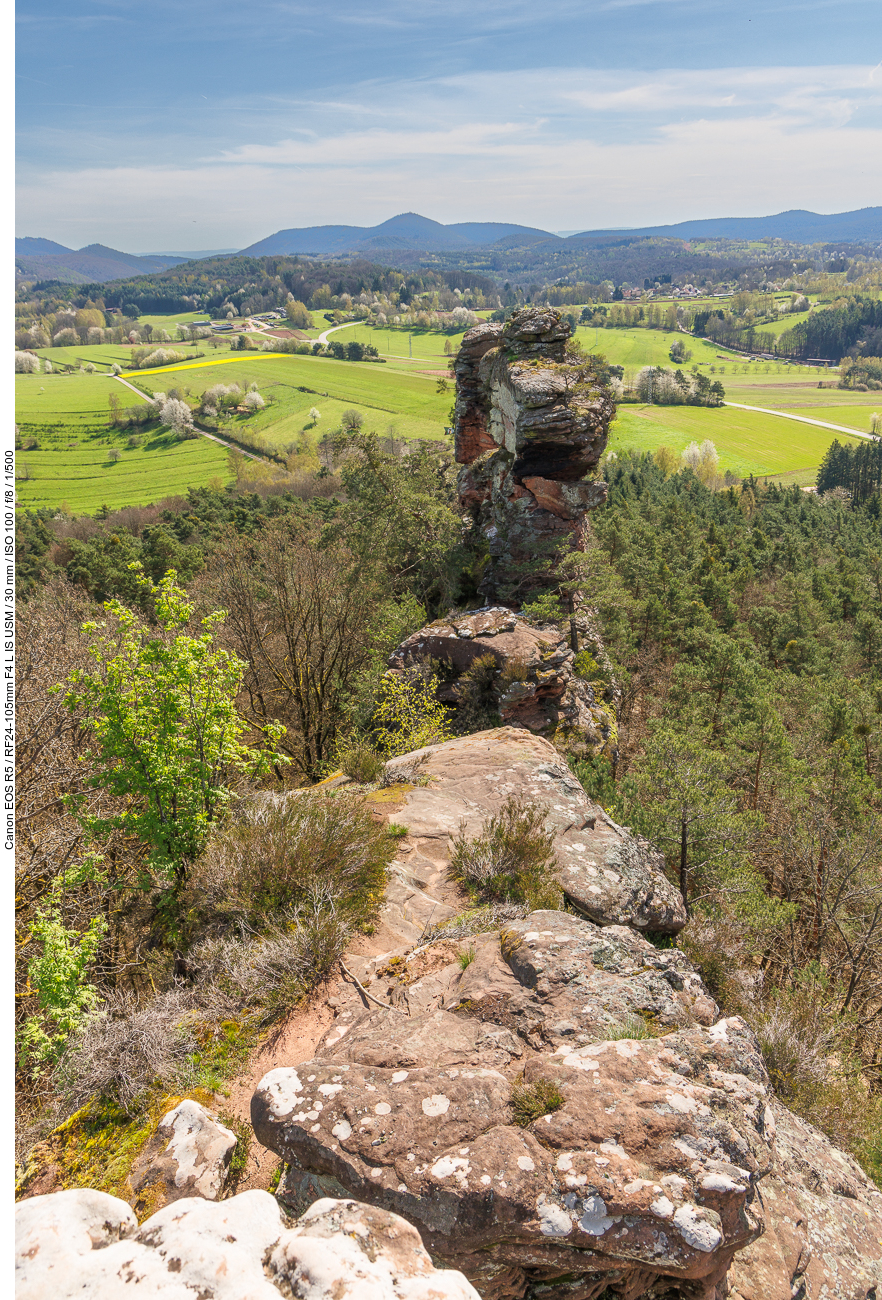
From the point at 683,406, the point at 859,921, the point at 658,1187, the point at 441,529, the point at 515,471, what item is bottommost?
the point at 859,921

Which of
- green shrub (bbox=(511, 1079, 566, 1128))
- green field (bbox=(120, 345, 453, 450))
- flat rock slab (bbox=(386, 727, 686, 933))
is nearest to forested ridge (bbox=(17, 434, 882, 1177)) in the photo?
flat rock slab (bbox=(386, 727, 686, 933))

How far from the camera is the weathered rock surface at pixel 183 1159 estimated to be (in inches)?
195

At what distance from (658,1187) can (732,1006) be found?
8585mm

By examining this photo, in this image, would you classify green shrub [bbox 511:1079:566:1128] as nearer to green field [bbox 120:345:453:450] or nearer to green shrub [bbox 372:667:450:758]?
green shrub [bbox 372:667:450:758]

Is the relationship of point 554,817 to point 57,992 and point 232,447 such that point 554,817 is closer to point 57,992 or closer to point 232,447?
point 57,992

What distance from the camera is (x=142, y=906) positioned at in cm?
1223

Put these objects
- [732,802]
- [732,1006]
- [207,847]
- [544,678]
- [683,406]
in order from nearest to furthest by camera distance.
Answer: [207,847]
[732,1006]
[732,802]
[544,678]
[683,406]

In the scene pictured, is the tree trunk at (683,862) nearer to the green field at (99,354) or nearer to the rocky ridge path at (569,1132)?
the rocky ridge path at (569,1132)

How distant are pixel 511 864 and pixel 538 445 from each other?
19.8m

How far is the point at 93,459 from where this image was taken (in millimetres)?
108250

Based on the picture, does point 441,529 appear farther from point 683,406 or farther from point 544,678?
point 683,406

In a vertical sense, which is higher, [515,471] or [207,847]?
[515,471]

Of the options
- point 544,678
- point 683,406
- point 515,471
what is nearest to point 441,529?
point 515,471

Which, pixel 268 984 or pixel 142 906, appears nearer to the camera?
pixel 268 984
